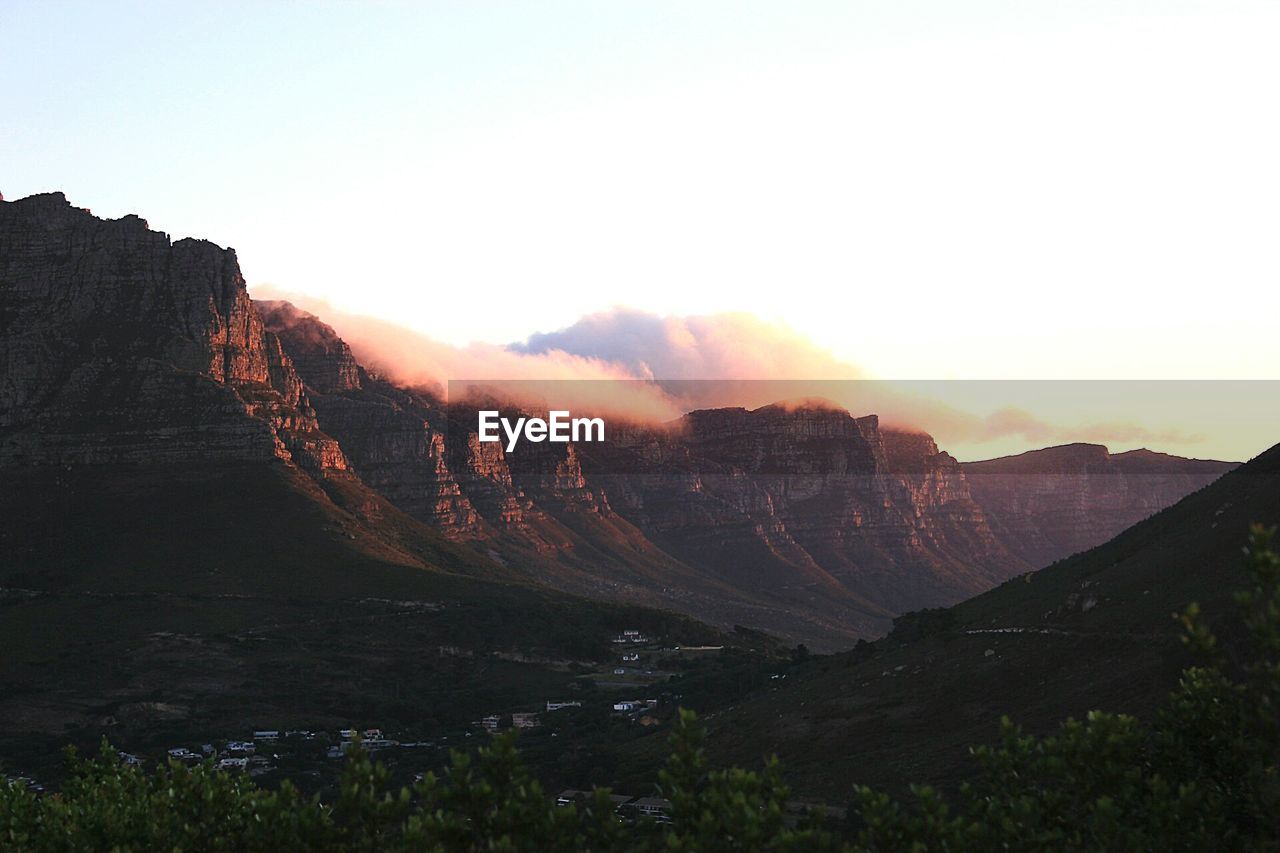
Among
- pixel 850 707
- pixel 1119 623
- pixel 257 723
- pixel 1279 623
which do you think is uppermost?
pixel 1279 623

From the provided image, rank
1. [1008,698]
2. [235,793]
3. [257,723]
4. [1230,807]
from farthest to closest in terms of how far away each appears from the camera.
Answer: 1. [257,723]
2. [1008,698]
3. [235,793]
4. [1230,807]

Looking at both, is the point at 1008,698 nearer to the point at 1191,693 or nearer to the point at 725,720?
the point at 725,720

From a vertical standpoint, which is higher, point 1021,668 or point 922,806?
point 922,806

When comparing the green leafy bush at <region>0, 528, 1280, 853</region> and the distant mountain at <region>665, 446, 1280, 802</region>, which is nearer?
the green leafy bush at <region>0, 528, 1280, 853</region>

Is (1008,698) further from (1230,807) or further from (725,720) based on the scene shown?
(1230,807)

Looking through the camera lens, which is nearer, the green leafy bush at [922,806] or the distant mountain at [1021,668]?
the green leafy bush at [922,806]

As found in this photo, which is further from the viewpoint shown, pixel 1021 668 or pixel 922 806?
pixel 1021 668

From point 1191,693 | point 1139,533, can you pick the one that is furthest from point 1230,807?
point 1139,533

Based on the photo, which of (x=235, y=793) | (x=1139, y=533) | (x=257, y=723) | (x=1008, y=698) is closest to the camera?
(x=235, y=793)

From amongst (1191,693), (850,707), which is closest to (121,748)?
(850,707)

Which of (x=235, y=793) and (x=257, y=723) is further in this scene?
(x=257, y=723)

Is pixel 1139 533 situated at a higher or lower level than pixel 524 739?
higher
